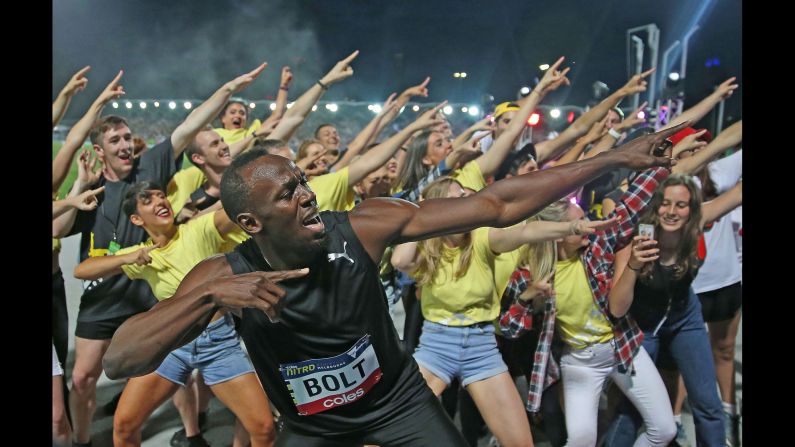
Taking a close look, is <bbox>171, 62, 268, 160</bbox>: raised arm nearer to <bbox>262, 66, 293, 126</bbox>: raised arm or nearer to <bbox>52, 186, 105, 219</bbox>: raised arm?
<bbox>52, 186, 105, 219</bbox>: raised arm

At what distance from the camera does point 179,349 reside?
10.2ft

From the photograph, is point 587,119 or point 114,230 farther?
point 587,119

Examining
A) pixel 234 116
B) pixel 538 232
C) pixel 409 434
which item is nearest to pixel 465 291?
pixel 538 232

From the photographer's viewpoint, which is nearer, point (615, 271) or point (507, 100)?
point (615, 271)

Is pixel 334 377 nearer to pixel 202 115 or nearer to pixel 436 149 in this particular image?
pixel 202 115

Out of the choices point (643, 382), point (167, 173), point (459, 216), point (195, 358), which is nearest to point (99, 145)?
point (167, 173)

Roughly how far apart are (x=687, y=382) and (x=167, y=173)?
9.33ft

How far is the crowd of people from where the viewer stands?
7.04ft

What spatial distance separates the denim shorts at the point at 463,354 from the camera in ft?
9.82

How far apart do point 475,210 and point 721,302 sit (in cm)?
230

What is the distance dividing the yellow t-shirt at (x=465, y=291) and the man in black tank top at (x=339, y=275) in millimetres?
826

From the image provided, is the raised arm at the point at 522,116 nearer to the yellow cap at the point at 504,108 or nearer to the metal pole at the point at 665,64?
the yellow cap at the point at 504,108

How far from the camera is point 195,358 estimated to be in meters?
3.10
